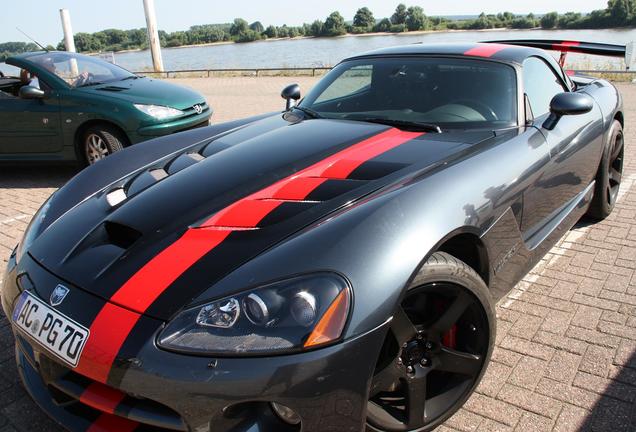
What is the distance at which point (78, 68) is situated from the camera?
612 centimetres

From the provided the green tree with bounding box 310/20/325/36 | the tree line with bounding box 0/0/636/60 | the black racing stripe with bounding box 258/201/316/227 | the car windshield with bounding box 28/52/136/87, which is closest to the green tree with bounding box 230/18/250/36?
the tree line with bounding box 0/0/636/60

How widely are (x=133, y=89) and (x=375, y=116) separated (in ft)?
12.6

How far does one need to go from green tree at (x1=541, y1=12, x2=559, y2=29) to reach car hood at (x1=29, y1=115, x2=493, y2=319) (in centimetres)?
4210

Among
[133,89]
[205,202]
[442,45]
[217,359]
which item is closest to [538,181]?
[442,45]

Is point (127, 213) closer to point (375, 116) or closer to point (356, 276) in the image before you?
point (356, 276)

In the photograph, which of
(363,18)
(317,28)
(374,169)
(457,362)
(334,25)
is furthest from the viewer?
(363,18)

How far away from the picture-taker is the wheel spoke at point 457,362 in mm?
2027

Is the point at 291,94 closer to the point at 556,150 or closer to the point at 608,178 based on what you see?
the point at 556,150

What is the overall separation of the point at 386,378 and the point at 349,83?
222 centimetres

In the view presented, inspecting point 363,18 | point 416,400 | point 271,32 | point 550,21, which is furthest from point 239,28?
point 416,400

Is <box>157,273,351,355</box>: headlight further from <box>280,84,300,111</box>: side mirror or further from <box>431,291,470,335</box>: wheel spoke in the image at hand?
<box>280,84,300,111</box>: side mirror

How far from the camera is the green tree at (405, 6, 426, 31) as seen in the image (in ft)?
134

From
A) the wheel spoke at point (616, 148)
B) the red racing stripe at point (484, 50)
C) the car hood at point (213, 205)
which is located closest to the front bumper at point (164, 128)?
the car hood at point (213, 205)

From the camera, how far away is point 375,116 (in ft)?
9.99
